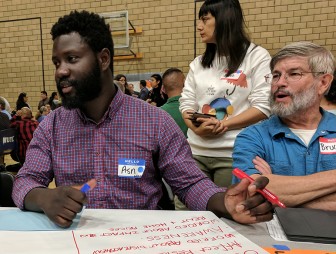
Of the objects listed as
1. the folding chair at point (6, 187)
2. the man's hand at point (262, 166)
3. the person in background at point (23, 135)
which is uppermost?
the man's hand at point (262, 166)

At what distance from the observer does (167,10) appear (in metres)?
7.79

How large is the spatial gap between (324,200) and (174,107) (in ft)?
5.92

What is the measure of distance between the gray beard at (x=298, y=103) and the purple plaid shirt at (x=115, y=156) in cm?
51

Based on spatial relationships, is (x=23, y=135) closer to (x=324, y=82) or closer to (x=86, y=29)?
(x=86, y=29)

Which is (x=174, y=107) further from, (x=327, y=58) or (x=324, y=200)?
(x=324, y=200)

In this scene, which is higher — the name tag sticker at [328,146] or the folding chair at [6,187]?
the name tag sticker at [328,146]

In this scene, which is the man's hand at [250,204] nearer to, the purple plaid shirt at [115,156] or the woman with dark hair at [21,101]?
the purple plaid shirt at [115,156]

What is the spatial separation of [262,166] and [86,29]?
948mm

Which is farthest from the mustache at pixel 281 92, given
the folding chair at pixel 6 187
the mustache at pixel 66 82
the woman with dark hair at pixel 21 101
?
the woman with dark hair at pixel 21 101

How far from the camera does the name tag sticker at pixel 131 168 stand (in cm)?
125

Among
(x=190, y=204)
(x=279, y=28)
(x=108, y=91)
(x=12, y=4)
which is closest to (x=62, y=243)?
(x=190, y=204)

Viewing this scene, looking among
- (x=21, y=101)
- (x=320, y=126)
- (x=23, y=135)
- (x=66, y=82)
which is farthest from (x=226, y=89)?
(x=21, y=101)

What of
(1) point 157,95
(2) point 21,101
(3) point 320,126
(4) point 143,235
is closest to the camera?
(4) point 143,235

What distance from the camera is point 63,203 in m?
0.94
